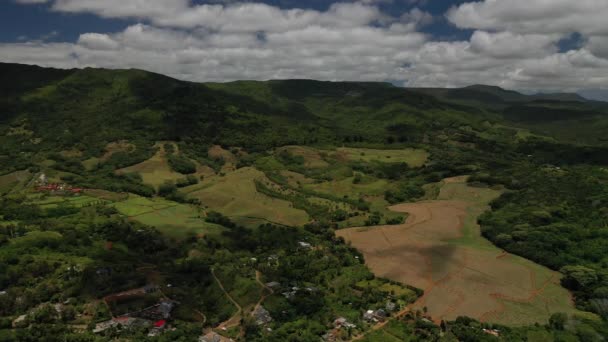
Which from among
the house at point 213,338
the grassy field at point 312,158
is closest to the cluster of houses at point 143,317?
the house at point 213,338

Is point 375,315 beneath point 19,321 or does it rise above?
above

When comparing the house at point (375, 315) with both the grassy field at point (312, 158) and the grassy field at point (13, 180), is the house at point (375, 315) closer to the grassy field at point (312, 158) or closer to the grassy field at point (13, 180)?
the grassy field at point (312, 158)

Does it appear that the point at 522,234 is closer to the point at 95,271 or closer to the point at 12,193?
the point at 95,271

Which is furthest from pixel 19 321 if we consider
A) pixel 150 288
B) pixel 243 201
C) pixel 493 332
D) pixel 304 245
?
A: pixel 493 332

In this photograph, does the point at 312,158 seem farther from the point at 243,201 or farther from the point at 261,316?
the point at 261,316

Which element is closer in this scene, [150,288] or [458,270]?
[150,288]

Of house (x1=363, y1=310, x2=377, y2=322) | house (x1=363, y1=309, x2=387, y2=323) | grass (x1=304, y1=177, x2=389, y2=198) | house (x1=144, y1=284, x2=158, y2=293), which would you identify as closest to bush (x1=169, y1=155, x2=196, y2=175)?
grass (x1=304, y1=177, x2=389, y2=198)

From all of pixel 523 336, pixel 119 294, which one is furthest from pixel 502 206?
pixel 119 294
